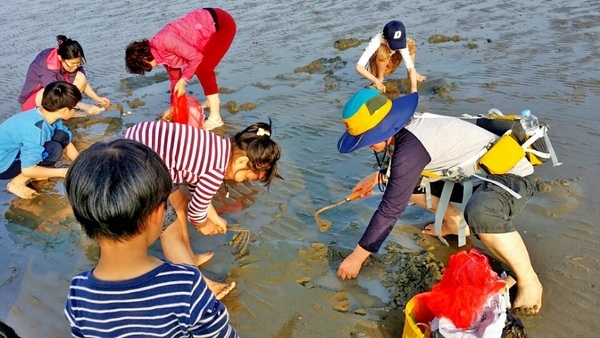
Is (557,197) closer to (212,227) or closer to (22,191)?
(212,227)

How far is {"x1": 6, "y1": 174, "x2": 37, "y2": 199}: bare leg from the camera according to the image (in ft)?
15.0

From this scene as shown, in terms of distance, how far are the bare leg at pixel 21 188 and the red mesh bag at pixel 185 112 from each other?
5.12ft

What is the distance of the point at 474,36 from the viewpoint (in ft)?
25.6

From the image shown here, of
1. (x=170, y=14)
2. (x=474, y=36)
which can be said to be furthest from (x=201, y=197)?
(x=170, y=14)

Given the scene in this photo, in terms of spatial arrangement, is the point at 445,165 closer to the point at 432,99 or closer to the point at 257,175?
the point at 257,175

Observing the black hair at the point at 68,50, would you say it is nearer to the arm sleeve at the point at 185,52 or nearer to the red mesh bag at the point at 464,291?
the arm sleeve at the point at 185,52

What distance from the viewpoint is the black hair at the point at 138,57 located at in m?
4.94

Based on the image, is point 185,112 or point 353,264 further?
point 185,112

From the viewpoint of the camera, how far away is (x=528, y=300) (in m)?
2.66

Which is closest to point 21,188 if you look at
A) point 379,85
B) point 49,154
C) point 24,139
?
point 49,154

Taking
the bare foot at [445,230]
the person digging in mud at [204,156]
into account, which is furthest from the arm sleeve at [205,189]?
the bare foot at [445,230]

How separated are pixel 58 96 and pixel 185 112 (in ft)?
4.40

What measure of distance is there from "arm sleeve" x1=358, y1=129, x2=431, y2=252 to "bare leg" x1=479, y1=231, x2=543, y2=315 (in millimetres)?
483

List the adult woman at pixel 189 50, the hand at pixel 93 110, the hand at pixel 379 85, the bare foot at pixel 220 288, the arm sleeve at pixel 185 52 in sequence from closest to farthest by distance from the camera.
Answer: the bare foot at pixel 220 288, the adult woman at pixel 189 50, the arm sleeve at pixel 185 52, the hand at pixel 379 85, the hand at pixel 93 110
